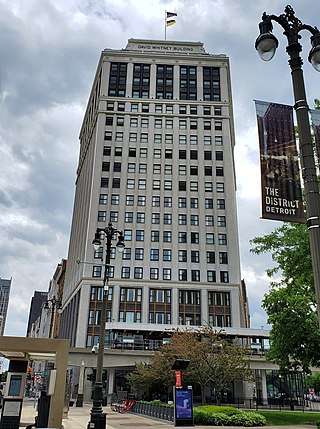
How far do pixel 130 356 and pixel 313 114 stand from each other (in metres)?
51.3

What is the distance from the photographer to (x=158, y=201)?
77125 mm

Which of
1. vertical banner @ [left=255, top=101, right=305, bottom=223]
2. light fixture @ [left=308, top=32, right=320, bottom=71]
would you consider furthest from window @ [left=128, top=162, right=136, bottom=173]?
light fixture @ [left=308, top=32, right=320, bottom=71]

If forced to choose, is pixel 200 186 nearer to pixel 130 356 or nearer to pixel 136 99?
pixel 136 99

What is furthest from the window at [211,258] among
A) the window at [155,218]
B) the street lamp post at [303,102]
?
the street lamp post at [303,102]

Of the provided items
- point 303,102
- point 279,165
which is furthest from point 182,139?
point 303,102

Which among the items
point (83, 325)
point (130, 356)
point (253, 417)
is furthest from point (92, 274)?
point (253, 417)

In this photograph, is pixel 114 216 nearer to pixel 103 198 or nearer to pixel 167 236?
pixel 103 198

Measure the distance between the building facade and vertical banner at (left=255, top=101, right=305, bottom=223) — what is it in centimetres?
5278

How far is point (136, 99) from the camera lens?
86500mm

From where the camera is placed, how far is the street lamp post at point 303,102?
7.69 m

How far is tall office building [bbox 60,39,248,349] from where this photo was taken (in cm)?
6950

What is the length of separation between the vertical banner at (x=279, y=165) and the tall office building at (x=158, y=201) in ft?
173

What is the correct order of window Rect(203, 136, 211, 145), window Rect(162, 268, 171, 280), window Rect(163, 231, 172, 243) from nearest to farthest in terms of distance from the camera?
window Rect(162, 268, 171, 280), window Rect(163, 231, 172, 243), window Rect(203, 136, 211, 145)

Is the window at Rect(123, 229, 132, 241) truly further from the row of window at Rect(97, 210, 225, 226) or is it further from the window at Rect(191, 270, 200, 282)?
the window at Rect(191, 270, 200, 282)
